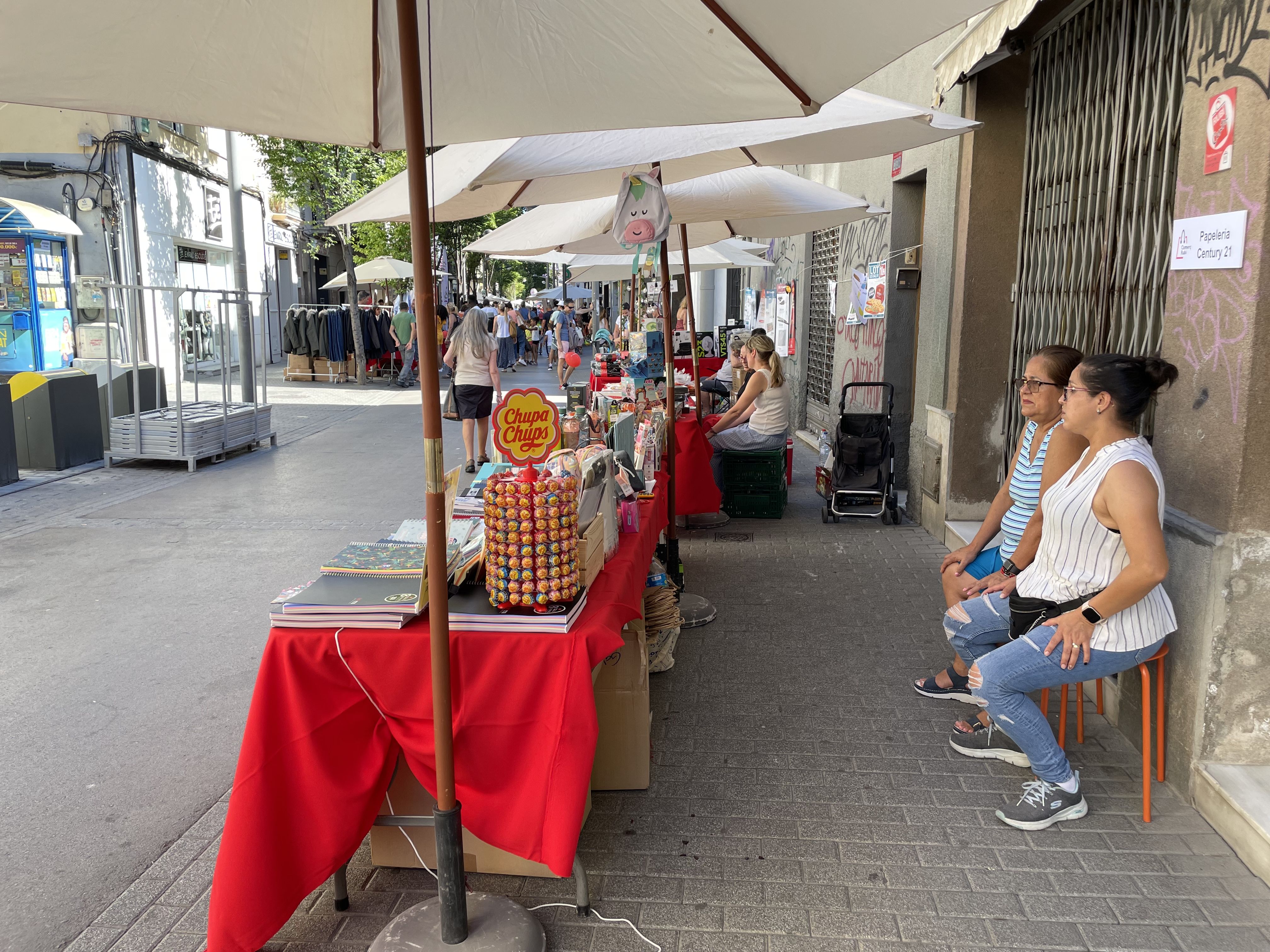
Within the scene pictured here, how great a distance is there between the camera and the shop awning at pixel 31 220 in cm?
1358

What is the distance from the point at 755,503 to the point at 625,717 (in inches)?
187

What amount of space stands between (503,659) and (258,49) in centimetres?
181

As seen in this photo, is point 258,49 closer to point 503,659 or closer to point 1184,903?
point 503,659

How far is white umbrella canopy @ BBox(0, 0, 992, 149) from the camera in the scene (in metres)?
2.27

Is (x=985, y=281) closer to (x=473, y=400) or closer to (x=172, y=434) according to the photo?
(x=473, y=400)

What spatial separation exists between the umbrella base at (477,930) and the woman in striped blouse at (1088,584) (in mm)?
1722

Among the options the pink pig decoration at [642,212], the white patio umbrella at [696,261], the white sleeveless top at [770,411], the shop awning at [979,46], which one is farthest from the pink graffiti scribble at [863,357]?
the pink pig decoration at [642,212]

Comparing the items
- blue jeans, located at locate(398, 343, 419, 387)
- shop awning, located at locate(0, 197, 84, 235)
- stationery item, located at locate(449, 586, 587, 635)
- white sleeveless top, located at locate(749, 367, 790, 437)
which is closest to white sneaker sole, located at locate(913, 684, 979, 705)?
stationery item, located at locate(449, 586, 587, 635)

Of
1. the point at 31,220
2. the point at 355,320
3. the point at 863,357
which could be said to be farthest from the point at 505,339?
the point at 863,357

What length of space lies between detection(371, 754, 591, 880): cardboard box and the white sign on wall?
9.33 ft

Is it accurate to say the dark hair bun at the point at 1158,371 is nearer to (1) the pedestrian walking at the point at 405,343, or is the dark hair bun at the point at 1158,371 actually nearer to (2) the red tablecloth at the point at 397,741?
(2) the red tablecloth at the point at 397,741

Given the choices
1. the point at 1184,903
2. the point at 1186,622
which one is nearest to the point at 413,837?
the point at 1184,903

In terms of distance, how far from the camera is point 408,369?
21.6 metres

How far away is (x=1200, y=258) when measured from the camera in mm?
3330
